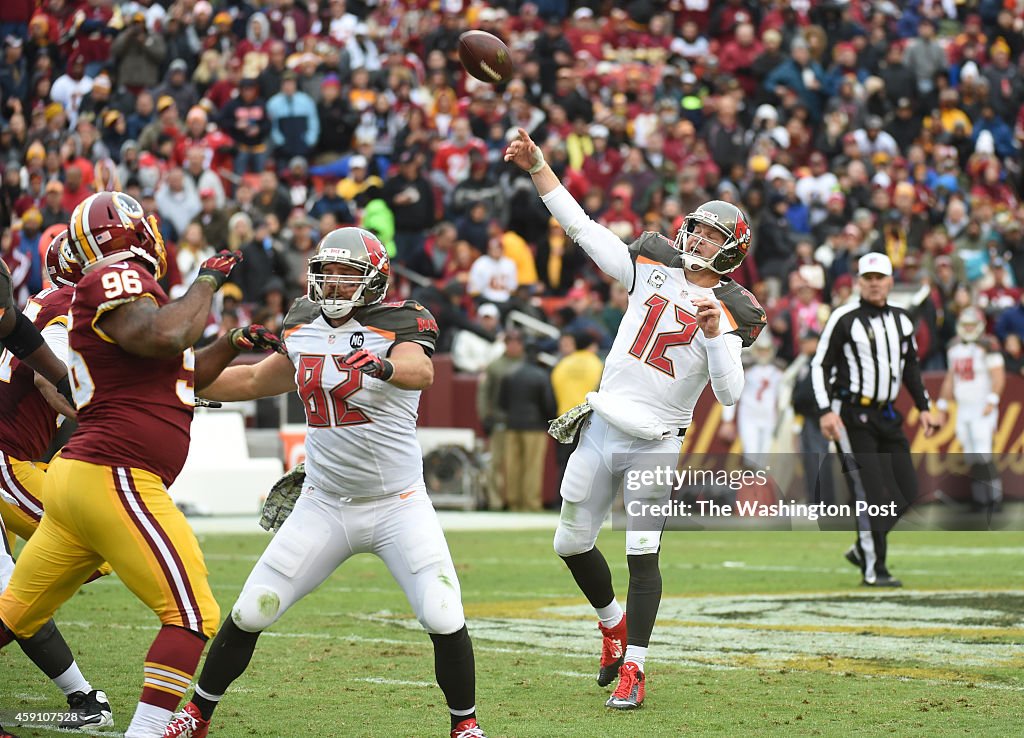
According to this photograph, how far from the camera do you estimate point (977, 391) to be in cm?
1691

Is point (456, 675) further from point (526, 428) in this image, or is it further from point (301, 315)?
point (526, 428)

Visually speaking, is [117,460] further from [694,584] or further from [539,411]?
[539,411]

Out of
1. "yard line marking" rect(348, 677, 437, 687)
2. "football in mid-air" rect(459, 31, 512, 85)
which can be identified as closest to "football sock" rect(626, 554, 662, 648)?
"yard line marking" rect(348, 677, 437, 687)

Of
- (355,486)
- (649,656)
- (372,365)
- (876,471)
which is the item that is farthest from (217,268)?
(876,471)

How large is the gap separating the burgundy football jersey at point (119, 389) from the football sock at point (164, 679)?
0.56 m

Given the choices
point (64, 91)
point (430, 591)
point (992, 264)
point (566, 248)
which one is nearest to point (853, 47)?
point (992, 264)

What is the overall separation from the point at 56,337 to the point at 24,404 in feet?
0.98

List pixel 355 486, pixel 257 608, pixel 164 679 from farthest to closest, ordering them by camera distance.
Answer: pixel 355 486 → pixel 257 608 → pixel 164 679

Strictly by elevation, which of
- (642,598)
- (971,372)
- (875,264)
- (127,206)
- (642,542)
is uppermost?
(875,264)

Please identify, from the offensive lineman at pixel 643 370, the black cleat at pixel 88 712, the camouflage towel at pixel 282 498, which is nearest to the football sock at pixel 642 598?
the offensive lineman at pixel 643 370

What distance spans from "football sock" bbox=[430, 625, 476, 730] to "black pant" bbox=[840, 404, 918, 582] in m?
5.35

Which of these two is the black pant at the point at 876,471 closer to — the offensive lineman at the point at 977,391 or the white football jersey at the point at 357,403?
the white football jersey at the point at 357,403

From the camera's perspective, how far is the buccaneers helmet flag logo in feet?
18.2

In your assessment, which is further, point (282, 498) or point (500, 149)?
point (500, 149)
